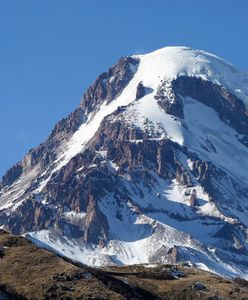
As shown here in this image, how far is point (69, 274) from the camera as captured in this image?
14525 centimetres

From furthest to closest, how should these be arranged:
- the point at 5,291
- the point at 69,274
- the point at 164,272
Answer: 1. the point at 164,272
2. the point at 69,274
3. the point at 5,291

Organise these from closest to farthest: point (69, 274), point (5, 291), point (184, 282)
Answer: point (5, 291) → point (69, 274) → point (184, 282)

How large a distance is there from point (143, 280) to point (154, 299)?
13.1 meters

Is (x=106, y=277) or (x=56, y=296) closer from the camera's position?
(x=56, y=296)

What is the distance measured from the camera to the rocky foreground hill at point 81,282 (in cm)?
13788

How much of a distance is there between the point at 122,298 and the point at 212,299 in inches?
780

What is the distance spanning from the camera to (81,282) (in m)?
143

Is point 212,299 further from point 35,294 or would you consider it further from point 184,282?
point 35,294

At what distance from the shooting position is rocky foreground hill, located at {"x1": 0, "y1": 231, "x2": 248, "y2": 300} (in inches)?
5428

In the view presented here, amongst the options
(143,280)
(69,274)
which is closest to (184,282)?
(143,280)

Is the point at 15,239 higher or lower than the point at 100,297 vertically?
higher

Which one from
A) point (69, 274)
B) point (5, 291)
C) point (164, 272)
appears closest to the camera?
point (5, 291)

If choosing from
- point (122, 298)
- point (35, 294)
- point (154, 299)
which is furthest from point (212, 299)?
point (35, 294)

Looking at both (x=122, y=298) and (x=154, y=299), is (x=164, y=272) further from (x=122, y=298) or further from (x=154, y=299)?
(x=122, y=298)
